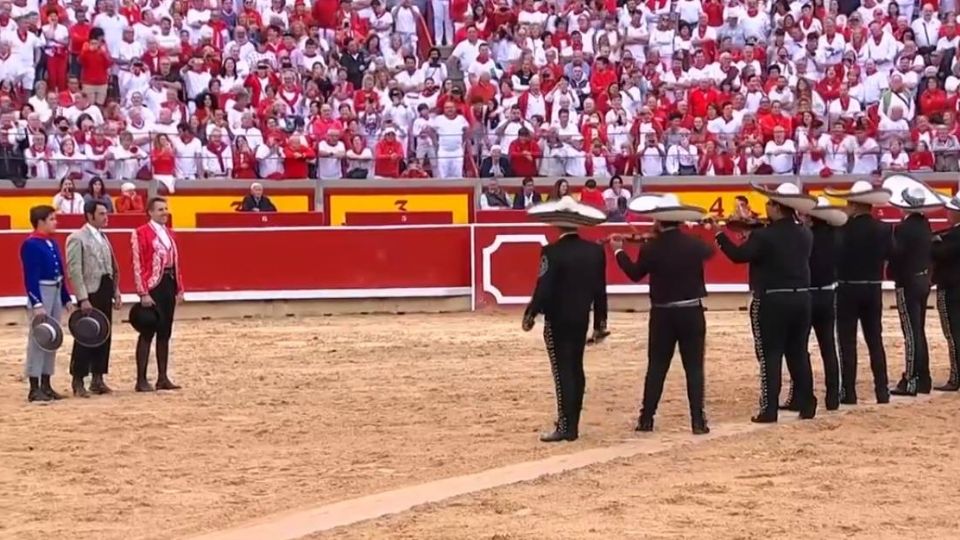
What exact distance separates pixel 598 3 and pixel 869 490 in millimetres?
17411

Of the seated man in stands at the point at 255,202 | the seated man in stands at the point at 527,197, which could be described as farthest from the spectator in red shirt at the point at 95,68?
the seated man in stands at the point at 527,197

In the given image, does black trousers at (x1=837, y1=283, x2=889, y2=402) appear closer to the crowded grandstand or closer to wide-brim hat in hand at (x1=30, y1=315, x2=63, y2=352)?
wide-brim hat in hand at (x1=30, y1=315, x2=63, y2=352)

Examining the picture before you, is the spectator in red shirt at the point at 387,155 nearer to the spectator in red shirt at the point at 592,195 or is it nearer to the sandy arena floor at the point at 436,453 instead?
the spectator in red shirt at the point at 592,195

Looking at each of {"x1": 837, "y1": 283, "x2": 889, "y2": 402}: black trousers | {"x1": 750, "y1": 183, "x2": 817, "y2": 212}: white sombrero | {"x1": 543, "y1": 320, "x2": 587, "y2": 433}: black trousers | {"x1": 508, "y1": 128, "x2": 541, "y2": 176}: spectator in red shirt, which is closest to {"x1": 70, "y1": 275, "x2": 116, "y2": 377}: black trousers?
{"x1": 543, "y1": 320, "x2": 587, "y2": 433}: black trousers

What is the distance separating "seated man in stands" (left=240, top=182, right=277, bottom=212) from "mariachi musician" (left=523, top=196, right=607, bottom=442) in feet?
36.1

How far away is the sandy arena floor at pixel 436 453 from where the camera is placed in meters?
9.38

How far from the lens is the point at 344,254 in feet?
73.5

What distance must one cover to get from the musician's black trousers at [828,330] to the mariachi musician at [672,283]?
4.44ft

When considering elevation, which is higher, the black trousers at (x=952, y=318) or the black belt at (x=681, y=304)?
the black belt at (x=681, y=304)

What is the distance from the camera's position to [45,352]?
14.3 m

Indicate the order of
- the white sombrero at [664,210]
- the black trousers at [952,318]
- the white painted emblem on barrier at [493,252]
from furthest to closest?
the white painted emblem on barrier at [493,252], the black trousers at [952,318], the white sombrero at [664,210]

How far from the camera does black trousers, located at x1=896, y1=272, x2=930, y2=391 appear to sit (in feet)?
47.3

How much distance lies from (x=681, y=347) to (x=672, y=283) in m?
0.47

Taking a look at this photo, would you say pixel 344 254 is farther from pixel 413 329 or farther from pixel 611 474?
pixel 611 474
